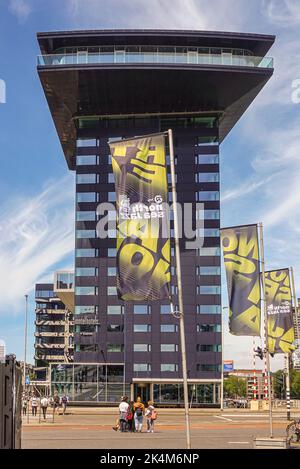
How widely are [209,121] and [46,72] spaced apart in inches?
994

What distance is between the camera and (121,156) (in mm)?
17094

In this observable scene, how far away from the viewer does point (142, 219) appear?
16734mm

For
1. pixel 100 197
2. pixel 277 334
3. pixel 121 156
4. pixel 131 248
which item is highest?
pixel 100 197

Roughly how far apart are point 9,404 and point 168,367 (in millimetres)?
79685

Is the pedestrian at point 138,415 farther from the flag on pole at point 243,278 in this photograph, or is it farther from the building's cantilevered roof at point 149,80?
the building's cantilevered roof at point 149,80

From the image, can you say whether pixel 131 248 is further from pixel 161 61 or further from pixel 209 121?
pixel 209 121

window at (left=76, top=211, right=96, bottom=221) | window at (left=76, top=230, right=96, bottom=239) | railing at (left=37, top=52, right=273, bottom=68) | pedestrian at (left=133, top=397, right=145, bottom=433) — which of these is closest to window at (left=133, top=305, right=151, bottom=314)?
window at (left=76, top=230, right=96, bottom=239)

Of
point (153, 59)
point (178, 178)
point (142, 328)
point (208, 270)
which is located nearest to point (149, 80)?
point (153, 59)

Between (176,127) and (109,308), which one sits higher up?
(176,127)

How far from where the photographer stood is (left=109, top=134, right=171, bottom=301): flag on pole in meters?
16.4

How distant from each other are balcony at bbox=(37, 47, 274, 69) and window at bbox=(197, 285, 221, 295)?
29968 mm

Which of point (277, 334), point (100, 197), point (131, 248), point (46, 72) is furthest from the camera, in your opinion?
point (100, 197)

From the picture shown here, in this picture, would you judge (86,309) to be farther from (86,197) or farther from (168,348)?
(86,197)

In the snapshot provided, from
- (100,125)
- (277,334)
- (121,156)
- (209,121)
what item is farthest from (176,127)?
(121,156)
